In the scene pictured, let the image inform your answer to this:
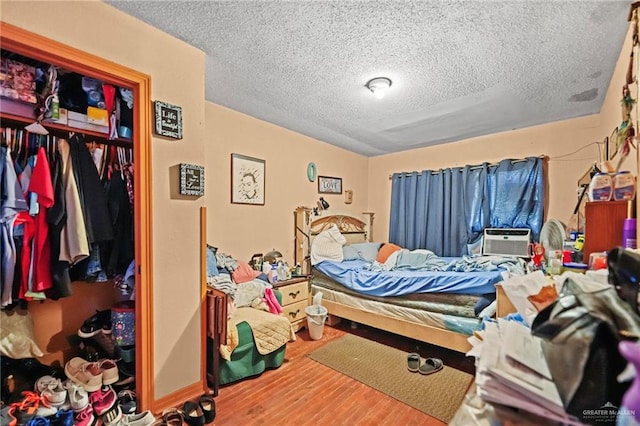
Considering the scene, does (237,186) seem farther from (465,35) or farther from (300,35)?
(465,35)

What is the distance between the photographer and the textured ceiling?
59.7 inches

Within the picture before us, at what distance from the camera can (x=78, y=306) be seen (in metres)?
1.98

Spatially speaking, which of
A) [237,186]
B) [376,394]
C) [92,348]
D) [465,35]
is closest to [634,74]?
[465,35]

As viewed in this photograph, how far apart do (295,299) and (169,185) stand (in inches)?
70.2

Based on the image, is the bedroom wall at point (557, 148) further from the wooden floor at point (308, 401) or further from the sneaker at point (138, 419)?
the sneaker at point (138, 419)

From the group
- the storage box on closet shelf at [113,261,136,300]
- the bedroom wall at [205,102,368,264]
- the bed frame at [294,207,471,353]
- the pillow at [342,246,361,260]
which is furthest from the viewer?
the pillow at [342,246,361,260]

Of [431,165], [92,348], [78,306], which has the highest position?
[431,165]

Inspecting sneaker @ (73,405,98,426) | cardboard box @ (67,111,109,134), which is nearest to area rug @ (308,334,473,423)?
sneaker @ (73,405,98,426)

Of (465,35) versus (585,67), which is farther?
(585,67)

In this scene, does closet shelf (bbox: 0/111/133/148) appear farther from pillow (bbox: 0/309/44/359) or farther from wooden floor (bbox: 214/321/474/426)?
wooden floor (bbox: 214/321/474/426)

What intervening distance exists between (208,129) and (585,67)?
3.10 m

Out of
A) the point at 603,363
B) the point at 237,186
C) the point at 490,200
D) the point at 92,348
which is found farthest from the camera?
the point at 490,200

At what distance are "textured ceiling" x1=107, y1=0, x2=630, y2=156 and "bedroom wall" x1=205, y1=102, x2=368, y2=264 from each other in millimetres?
257

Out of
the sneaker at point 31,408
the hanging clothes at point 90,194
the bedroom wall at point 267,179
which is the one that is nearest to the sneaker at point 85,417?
the sneaker at point 31,408
